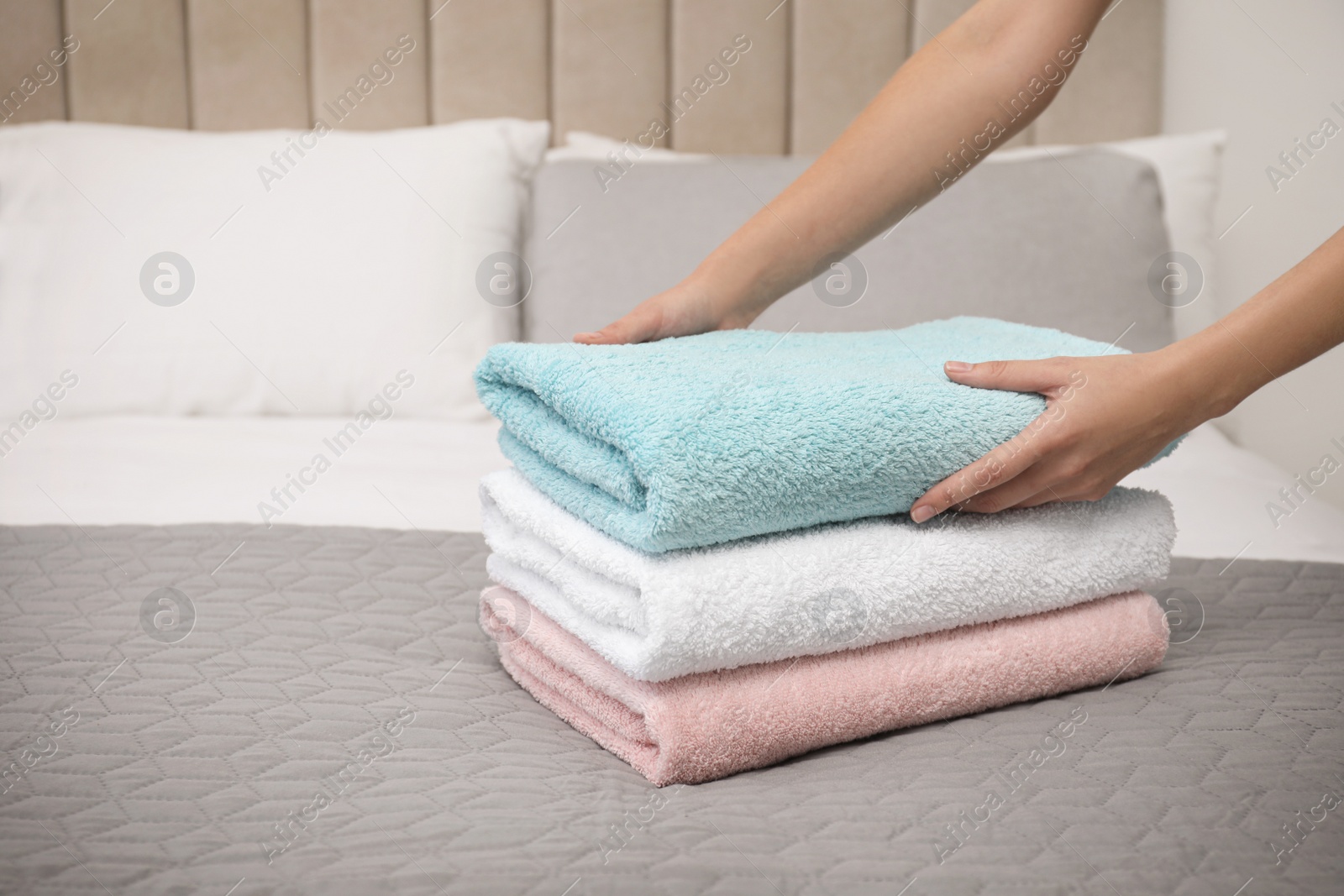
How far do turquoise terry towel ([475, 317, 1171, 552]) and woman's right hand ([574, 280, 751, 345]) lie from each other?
0.06 m

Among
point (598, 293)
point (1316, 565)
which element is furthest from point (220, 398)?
point (1316, 565)

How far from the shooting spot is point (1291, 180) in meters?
1.59

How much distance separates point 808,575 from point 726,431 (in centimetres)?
10

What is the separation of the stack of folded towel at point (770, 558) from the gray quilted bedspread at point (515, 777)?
35mm

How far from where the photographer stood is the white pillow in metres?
1.46

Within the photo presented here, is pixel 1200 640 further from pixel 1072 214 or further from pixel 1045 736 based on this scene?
pixel 1072 214

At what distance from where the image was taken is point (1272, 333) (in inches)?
28.5
